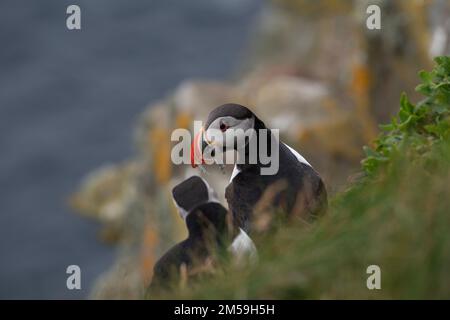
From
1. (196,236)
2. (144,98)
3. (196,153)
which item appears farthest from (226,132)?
(144,98)

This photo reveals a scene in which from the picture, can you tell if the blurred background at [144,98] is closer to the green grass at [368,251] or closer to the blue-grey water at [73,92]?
the blue-grey water at [73,92]

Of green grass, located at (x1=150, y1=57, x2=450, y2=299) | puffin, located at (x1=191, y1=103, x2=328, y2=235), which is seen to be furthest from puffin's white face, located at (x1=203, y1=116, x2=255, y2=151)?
green grass, located at (x1=150, y1=57, x2=450, y2=299)

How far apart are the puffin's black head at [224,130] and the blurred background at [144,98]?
0.91 m

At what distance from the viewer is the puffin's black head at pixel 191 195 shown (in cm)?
594

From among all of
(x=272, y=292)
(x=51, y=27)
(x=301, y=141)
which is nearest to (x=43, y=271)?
(x=301, y=141)

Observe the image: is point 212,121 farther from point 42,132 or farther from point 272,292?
point 42,132

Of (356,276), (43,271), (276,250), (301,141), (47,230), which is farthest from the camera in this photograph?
(47,230)

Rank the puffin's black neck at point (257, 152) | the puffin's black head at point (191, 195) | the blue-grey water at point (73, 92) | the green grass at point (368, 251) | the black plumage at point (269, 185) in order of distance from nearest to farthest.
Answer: the green grass at point (368, 251) → the puffin's black head at point (191, 195) → the black plumage at point (269, 185) → the puffin's black neck at point (257, 152) → the blue-grey water at point (73, 92)

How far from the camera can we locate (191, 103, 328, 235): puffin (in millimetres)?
6168

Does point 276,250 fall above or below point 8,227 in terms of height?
below

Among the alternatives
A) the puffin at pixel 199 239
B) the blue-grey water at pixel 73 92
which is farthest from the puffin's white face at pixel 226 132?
the blue-grey water at pixel 73 92

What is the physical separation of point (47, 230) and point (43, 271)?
1.70m

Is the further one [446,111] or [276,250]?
[446,111]

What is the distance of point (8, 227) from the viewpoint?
23891 millimetres
